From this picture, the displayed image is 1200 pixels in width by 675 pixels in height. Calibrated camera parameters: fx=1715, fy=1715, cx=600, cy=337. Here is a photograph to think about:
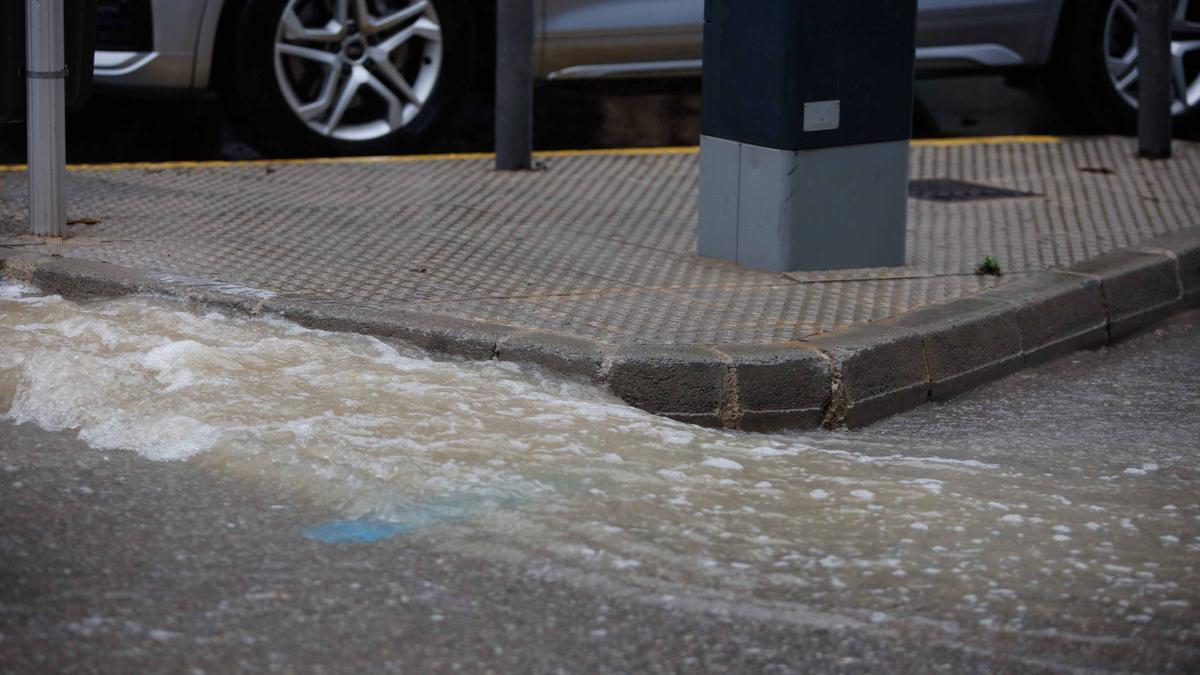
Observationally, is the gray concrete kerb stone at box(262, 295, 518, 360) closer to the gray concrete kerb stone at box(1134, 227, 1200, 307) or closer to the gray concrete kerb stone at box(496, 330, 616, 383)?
the gray concrete kerb stone at box(496, 330, 616, 383)

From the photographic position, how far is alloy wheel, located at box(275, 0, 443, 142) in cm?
751

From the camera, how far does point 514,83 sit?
7559 mm

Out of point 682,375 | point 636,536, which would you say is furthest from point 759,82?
point 636,536

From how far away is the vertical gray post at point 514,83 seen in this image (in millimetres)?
7516

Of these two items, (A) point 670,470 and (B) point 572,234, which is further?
(B) point 572,234

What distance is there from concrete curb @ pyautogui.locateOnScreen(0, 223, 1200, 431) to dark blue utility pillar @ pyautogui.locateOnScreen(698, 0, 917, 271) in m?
0.58

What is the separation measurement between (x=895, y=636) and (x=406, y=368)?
1932 millimetres

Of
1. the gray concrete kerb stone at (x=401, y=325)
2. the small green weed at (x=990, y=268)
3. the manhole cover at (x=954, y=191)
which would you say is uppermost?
the manhole cover at (x=954, y=191)

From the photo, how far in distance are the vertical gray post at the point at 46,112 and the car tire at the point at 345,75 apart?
1.59 metres

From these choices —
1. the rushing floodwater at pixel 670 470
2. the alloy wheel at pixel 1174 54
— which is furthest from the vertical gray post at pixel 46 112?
the alloy wheel at pixel 1174 54

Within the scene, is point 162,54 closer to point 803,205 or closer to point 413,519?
point 803,205

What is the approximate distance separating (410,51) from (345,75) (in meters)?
0.42

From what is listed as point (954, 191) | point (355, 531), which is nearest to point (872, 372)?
point (355, 531)

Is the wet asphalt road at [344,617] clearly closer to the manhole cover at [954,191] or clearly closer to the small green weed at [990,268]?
the small green weed at [990,268]
